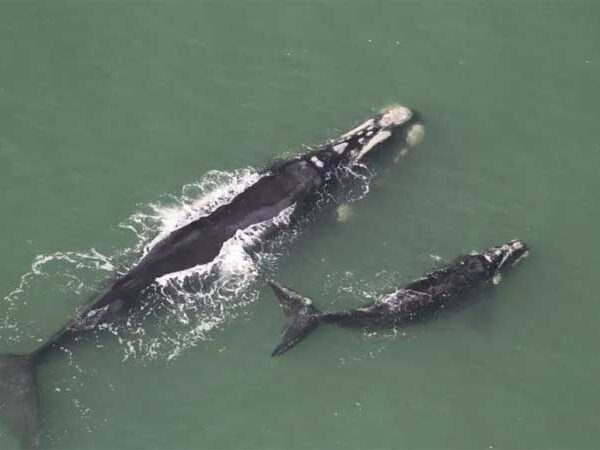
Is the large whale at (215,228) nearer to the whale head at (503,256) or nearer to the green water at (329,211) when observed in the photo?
the green water at (329,211)

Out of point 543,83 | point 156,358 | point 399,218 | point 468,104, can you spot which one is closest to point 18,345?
point 156,358

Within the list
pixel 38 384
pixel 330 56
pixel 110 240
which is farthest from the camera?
pixel 330 56

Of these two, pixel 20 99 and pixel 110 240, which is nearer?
pixel 110 240

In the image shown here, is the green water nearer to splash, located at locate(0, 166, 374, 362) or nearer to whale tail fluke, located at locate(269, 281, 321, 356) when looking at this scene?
splash, located at locate(0, 166, 374, 362)

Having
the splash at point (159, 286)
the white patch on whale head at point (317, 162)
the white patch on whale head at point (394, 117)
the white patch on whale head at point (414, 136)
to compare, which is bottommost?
the splash at point (159, 286)

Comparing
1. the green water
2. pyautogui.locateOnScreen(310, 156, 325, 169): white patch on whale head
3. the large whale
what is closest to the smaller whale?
the green water

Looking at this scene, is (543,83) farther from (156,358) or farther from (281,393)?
(156,358)

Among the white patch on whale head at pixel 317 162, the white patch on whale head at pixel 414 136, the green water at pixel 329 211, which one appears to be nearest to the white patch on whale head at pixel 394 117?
the white patch on whale head at pixel 414 136

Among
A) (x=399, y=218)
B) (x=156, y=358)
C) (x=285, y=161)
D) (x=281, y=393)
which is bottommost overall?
(x=281, y=393)

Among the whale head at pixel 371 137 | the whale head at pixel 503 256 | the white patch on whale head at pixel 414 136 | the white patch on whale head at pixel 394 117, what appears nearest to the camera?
the whale head at pixel 503 256
